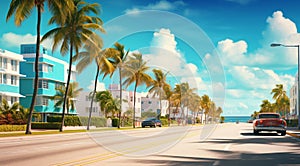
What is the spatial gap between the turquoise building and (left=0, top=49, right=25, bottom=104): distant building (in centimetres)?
564

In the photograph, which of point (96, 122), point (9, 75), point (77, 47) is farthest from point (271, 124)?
point (9, 75)

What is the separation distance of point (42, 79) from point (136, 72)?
1815cm

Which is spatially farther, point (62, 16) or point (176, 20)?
point (62, 16)

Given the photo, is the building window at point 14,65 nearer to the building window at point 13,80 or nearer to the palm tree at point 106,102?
the building window at point 13,80

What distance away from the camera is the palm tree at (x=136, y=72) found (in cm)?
6272

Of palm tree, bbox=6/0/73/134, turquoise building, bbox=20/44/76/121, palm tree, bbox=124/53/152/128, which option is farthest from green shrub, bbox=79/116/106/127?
palm tree, bbox=6/0/73/134

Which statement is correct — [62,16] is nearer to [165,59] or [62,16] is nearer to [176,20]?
[165,59]

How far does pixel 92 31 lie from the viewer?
42812mm

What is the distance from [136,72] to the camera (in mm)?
66062

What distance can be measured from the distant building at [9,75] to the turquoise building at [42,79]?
222 inches

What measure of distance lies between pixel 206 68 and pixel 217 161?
6739 millimetres

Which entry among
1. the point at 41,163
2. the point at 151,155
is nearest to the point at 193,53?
the point at 151,155

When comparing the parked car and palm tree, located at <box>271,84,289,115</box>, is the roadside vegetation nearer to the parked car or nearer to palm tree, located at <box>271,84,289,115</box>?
the parked car

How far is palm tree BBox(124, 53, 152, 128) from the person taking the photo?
62.7 m
